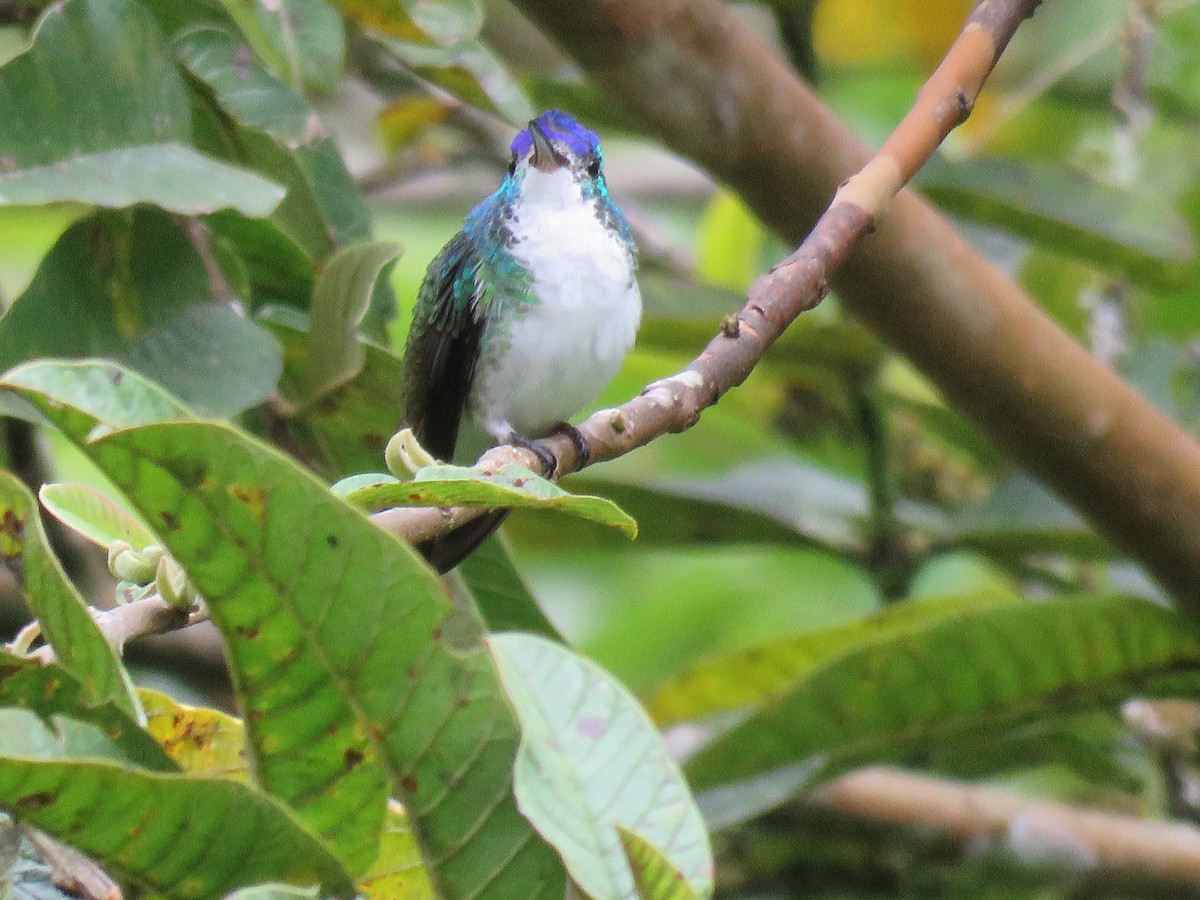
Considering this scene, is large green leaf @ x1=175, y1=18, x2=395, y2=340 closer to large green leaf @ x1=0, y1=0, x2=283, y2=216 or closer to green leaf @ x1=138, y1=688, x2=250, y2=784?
large green leaf @ x1=0, y1=0, x2=283, y2=216

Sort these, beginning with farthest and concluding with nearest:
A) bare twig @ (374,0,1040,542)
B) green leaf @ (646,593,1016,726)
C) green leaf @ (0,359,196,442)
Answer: green leaf @ (646,593,1016,726) → bare twig @ (374,0,1040,542) → green leaf @ (0,359,196,442)

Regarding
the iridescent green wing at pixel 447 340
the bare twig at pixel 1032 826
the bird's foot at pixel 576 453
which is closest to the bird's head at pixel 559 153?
the iridescent green wing at pixel 447 340

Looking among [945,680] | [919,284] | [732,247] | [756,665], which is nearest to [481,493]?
[919,284]

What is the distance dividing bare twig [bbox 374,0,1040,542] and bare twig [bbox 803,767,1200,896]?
1343mm

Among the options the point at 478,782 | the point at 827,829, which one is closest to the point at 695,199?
the point at 827,829

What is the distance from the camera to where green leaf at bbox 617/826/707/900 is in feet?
3.84

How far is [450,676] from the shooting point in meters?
1.31

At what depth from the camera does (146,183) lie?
1817 millimetres

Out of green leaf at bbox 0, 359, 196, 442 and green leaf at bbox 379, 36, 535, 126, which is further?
green leaf at bbox 379, 36, 535, 126

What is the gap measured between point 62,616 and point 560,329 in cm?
137

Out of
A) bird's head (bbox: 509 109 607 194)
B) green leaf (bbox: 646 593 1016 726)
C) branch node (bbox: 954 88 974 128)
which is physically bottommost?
green leaf (bbox: 646 593 1016 726)

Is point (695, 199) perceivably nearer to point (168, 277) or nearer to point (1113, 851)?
point (1113, 851)

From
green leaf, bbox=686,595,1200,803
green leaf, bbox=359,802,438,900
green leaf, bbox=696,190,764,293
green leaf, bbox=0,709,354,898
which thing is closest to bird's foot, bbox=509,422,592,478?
green leaf, bbox=359,802,438,900

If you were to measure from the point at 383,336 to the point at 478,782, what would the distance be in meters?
1.07
